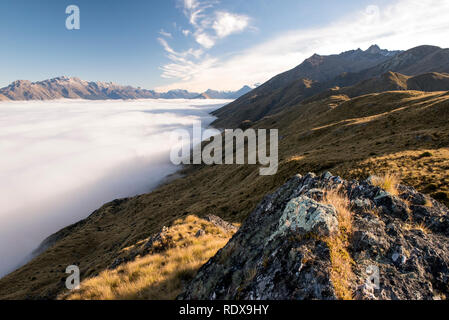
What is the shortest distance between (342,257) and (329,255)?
1.26 ft

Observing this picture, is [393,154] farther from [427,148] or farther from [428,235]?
[428,235]

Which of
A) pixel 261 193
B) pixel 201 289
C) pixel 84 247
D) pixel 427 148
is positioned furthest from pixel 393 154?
pixel 84 247

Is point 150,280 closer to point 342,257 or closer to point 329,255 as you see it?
point 329,255

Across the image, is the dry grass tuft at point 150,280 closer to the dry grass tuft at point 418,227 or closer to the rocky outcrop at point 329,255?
the rocky outcrop at point 329,255

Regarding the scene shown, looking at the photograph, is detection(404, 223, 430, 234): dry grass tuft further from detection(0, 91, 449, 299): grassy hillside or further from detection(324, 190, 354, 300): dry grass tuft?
detection(0, 91, 449, 299): grassy hillside

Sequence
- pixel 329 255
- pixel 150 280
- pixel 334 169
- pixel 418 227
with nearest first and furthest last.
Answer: pixel 329 255 → pixel 418 227 → pixel 150 280 → pixel 334 169

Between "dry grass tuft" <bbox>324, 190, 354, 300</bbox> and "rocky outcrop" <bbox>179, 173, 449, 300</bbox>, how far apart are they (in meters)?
0.06

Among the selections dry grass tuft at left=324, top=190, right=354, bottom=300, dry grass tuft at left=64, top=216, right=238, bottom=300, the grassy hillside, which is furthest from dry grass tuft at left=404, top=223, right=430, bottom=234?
the grassy hillside

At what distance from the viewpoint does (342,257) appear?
4.73 meters

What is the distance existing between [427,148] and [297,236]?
96.7 feet

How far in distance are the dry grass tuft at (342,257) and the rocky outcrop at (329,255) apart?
0.06 metres

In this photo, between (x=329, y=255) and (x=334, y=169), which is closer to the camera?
(x=329, y=255)

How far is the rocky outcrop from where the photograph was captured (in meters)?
4.20

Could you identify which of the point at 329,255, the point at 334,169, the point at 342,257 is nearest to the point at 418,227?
the point at 342,257
